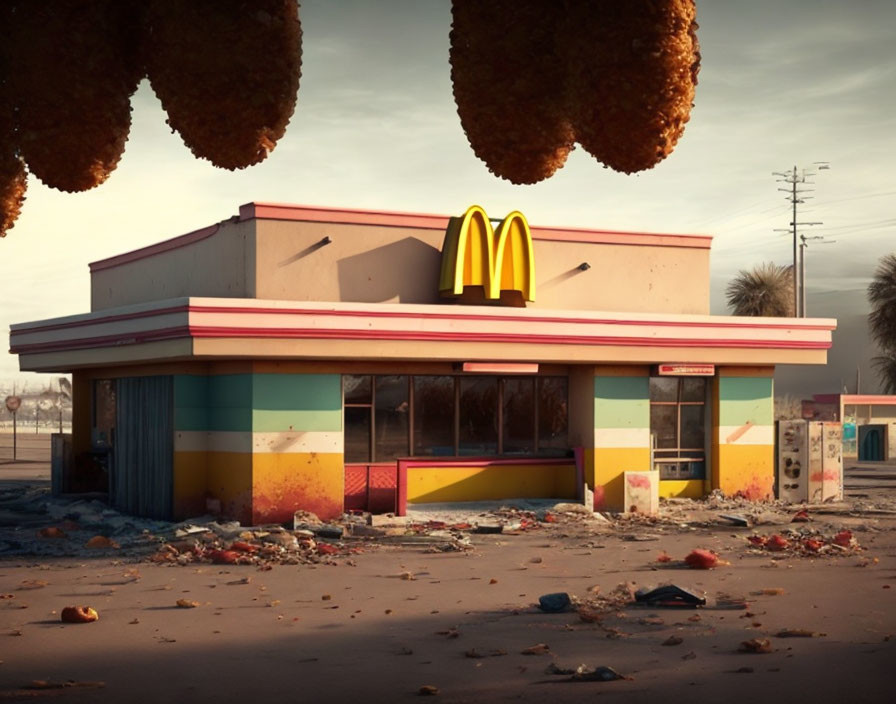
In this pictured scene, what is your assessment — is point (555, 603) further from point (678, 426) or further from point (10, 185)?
point (10, 185)

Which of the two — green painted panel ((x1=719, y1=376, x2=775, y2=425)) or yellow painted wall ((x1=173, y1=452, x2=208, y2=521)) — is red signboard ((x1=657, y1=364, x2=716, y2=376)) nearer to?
green painted panel ((x1=719, y1=376, x2=775, y2=425))

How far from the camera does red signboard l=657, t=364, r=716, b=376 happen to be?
26625 millimetres

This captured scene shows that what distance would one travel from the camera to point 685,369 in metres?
26.8

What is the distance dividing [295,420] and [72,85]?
21774 millimetres

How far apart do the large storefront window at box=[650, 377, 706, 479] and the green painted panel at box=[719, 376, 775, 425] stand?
0.49 meters

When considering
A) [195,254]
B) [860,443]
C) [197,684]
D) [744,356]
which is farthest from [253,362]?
[860,443]

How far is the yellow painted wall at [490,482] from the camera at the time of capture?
25406 millimetres

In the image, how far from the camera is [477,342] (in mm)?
24547

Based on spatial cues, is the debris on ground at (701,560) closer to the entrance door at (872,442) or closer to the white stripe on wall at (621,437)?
the white stripe on wall at (621,437)

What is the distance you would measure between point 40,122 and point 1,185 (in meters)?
0.18

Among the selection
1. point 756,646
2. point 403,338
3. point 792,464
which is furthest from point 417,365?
point 756,646

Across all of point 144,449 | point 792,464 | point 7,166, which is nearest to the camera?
point 7,166

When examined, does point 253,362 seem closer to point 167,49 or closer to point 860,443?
point 167,49

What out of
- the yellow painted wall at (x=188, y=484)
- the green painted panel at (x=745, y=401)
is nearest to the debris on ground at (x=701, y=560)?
the green painted panel at (x=745, y=401)
